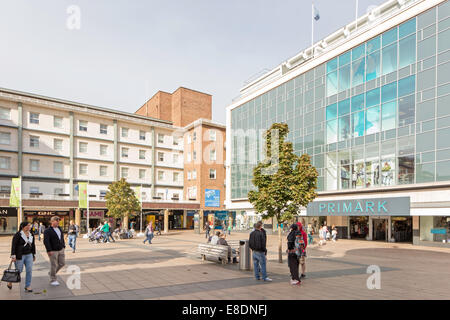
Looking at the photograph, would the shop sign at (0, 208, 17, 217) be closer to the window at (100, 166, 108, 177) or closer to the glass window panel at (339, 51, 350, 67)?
the window at (100, 166, 108, 177)

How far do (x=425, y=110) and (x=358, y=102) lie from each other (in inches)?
239

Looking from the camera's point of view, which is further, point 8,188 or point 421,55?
point 8,188

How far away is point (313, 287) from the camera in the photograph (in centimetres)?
973

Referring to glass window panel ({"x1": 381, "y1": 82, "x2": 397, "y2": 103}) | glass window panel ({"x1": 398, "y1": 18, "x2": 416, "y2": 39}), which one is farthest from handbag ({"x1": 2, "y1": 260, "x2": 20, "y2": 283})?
glass window panel ({"x1": 398, "y1": 18, "x2": 416, "y2": 39})

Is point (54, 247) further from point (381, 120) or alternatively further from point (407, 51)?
point (407, 51)

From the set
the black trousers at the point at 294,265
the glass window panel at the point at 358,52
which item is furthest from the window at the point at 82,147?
the black trousers at the point at 294,265

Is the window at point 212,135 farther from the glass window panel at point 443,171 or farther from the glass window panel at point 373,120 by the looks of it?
the glass window panel at point 443,171

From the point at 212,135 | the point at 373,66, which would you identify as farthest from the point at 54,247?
the point at 212,135

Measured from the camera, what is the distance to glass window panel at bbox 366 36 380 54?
95.0 feet

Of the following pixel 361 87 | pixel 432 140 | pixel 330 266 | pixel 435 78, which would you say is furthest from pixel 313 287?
pixel 361 87
